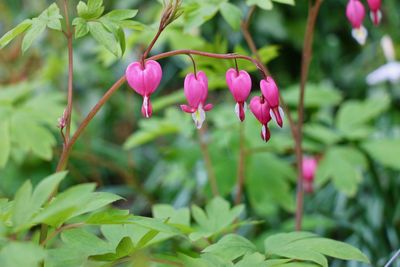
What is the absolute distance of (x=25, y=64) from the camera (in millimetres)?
4473

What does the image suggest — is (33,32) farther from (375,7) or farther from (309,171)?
(309,171)

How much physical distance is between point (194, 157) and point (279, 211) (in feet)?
2.38

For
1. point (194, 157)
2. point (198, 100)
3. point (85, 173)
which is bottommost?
point (85, 173)

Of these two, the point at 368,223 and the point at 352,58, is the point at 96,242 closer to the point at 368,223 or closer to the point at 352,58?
the point at 368,223

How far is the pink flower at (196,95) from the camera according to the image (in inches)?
58.2

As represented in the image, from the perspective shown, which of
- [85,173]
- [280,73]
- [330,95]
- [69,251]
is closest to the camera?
[69,251]

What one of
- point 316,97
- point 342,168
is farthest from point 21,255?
point 316,97

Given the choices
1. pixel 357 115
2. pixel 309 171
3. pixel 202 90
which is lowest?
pixel 309 171

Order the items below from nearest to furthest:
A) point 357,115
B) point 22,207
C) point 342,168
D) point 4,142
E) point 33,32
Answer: point 22,207, point 33,32, point 4,142, point 342,168, point 357,115

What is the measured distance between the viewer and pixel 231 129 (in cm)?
291

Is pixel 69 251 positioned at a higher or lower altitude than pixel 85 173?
higher

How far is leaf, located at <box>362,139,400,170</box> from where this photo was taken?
9.27 ft

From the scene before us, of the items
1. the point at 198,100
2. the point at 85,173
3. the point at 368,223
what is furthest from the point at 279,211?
the point at 198,100

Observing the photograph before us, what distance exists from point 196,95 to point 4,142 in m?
1.26
